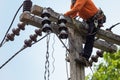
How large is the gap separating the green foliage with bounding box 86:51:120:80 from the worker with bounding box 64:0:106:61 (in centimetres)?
757

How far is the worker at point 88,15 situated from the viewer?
1034cm

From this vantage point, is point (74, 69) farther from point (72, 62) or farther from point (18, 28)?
point (18, 28)

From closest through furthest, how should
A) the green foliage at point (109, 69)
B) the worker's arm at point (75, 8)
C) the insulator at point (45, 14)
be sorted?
the insulator at point (45, 14)
the worker's arm at point (75, 8)
the green foliage at point (109, 69)

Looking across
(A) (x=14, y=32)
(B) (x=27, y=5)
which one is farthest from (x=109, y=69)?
(B) (x=27, y=5)

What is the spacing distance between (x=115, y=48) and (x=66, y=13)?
1758mm

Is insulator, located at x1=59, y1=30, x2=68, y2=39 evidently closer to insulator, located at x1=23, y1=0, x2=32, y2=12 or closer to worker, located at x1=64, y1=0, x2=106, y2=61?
worker, located at x1=64, y1=0, x2=106, y2=61

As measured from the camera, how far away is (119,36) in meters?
11.1

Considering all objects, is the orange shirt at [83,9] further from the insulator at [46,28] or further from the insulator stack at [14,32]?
the insulator stack at [14,32]

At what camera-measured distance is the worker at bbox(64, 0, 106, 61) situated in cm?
1034

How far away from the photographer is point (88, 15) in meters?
10.7

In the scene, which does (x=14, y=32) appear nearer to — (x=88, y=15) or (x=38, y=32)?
(x=38, y=32)

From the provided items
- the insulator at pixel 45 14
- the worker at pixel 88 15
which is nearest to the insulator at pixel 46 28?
the insulator at pixel 45 14

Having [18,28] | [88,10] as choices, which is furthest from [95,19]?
[18,28]

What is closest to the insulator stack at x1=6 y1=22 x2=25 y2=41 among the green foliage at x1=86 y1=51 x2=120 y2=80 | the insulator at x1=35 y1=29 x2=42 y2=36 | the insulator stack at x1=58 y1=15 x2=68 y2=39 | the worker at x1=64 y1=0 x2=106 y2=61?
the insulator at x1=35 y1=29 x2=42 y2=36
